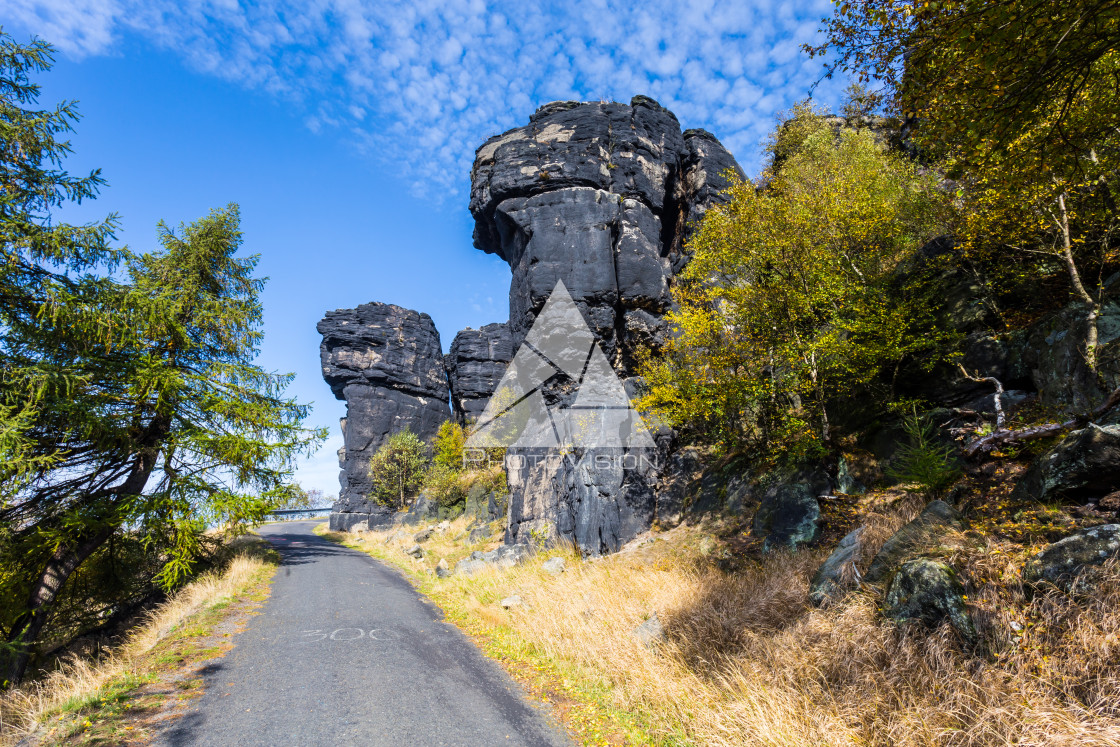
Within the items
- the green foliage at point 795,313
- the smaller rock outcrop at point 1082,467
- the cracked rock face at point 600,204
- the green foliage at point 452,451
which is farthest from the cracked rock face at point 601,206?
the smaller rock outcrop at point 1082,467

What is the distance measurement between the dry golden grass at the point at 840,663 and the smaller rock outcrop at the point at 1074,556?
0.17 m

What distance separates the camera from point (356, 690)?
5742 millimetres

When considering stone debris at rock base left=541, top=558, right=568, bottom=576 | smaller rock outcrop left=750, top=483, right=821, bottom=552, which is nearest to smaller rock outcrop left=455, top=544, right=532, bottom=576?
stone debris at rock base left=541, top=558, right=568, bottom=576

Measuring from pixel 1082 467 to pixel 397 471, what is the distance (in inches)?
1837

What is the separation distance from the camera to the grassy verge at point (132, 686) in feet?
15.3

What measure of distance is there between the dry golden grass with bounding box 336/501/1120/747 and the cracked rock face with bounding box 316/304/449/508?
47738 millimetres

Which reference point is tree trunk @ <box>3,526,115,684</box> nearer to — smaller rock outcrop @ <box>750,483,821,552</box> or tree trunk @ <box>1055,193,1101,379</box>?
smaller rock outcrop @ <box>750,483,821,552</box>

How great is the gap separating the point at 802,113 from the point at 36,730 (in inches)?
1557

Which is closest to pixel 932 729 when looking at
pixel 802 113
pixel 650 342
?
pixel 650 342

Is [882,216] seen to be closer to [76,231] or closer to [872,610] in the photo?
[872,610]

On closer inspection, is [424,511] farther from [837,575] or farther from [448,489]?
[837,575]

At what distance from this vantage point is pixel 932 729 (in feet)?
11.0

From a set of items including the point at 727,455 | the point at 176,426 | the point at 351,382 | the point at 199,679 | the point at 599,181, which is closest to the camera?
the point at 199,679

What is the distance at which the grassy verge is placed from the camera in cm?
466
